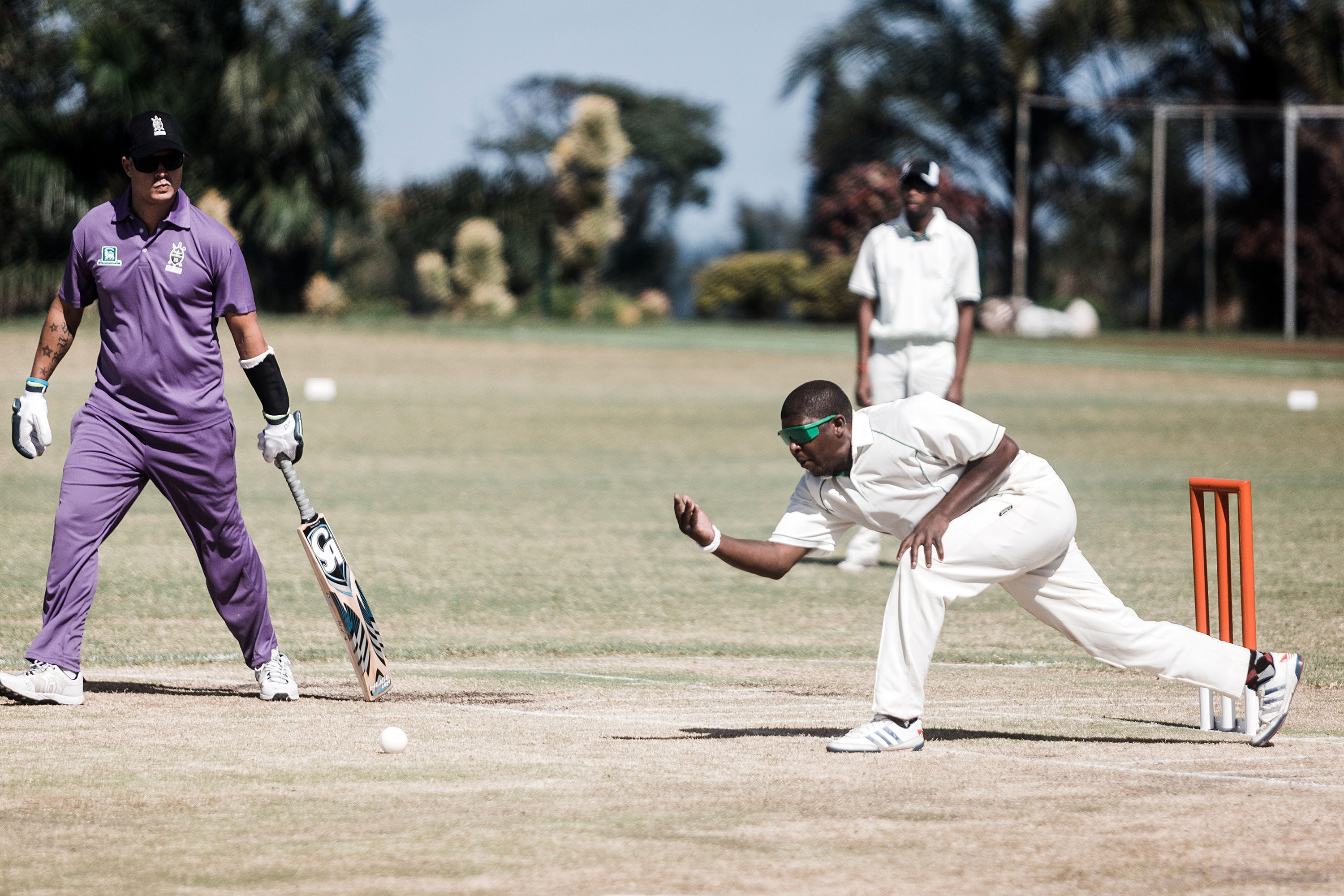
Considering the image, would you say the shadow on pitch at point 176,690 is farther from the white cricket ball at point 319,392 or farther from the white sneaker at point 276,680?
the white cricket ball at point 319,392

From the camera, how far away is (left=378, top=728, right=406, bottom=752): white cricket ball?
247 inches

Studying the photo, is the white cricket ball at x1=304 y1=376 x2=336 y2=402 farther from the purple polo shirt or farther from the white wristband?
the purple polo shirt

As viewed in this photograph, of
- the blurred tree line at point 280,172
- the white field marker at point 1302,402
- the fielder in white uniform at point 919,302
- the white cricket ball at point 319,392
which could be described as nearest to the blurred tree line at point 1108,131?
the blurred tree line at point 280,172

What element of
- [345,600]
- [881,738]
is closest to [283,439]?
[345,600]

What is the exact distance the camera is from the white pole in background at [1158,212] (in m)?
39.2

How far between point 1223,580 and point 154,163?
4.37m

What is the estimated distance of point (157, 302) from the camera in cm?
715

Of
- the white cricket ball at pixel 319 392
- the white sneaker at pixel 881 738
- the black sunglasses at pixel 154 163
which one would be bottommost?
the white sneaker at pixel 881 738

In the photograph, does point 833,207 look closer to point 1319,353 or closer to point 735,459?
point 1319,353

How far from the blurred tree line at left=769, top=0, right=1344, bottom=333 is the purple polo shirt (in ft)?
114

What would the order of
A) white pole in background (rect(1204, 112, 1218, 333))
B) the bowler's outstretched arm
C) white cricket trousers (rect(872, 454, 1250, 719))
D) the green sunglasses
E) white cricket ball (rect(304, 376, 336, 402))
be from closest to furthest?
the green sunglasses, white cricket trousers (rect(872, 454, 1250, 719)), the bowler's outstretched arm, white cricket ball (rect(304, 376, 336, 402)), white pole in background (rect(1204, 112, 1218, 333))

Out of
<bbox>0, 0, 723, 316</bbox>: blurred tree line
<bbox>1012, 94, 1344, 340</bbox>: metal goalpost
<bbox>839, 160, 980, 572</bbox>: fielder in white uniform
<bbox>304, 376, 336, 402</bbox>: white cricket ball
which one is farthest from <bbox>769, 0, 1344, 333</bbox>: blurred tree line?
<bbox>839, 160, 980, 572</bbox>: fielder in white uniform

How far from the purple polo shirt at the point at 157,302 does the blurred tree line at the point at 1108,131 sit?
34712 millimetres

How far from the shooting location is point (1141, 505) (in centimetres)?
1475
